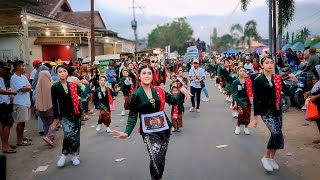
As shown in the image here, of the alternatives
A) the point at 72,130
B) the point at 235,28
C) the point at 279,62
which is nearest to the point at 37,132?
the point at 72,130

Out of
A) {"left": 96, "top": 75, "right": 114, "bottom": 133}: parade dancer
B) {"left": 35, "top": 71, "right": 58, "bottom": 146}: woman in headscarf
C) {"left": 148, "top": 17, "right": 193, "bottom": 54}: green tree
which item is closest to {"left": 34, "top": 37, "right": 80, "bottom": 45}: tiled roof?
{"left": 96, "top": 75, "right": 114, "bottom": 133}: parade dancer

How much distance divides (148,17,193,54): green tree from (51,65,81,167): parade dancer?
80544 millimetres

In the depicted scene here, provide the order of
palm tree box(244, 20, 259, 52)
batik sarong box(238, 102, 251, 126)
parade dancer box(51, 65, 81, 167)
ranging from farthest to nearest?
palm tree box(244, 20, 259, 52) → batik sarong box(238, 102, 251, 126) → parade dancer box(51, 65, 81, 167)

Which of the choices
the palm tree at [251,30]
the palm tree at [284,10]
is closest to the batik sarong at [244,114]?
the palm tree at [284,10]

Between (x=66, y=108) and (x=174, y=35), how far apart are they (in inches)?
3247

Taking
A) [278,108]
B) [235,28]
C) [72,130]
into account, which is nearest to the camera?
[278,108]

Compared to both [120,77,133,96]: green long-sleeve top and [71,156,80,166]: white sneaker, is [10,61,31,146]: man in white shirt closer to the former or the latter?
[71,156,80,166]: white sneaker

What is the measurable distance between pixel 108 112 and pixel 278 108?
5017mm

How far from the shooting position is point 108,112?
9477mm

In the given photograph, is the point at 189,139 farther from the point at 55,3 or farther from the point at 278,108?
the point at 55,3

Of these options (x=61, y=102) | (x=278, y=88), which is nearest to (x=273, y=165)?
(x=278, y=88)

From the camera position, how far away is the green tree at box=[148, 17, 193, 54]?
3423 inches

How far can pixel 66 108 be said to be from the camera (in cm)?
650

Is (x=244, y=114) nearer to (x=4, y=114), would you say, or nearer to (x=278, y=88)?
(x=278, y=88)
